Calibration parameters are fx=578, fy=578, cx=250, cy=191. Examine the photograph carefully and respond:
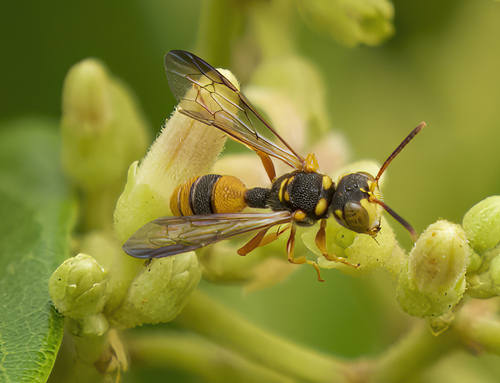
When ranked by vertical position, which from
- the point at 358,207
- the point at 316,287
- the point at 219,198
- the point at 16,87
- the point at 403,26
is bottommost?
the point at 316,287

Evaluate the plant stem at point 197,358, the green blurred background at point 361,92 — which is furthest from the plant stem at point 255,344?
the green blurred background at point 361,92

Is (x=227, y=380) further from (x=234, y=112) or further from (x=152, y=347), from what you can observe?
(x=234, y=112)

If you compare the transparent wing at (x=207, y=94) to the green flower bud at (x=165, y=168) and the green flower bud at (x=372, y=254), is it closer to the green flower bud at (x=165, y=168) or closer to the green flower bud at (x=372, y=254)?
the green flower bud at (x=165, y=168)

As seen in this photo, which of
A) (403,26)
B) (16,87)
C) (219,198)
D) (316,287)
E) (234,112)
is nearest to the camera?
(219,198)

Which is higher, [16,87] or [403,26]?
[403,26]

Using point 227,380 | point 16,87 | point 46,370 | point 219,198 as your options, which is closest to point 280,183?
point 219,198

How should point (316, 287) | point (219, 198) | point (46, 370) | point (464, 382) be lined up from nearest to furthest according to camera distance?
1. point (46, 370)
2. point (219, 198)
3. point (464, 382)
4. point (316, 287)

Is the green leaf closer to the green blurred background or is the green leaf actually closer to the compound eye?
the green blurred background
